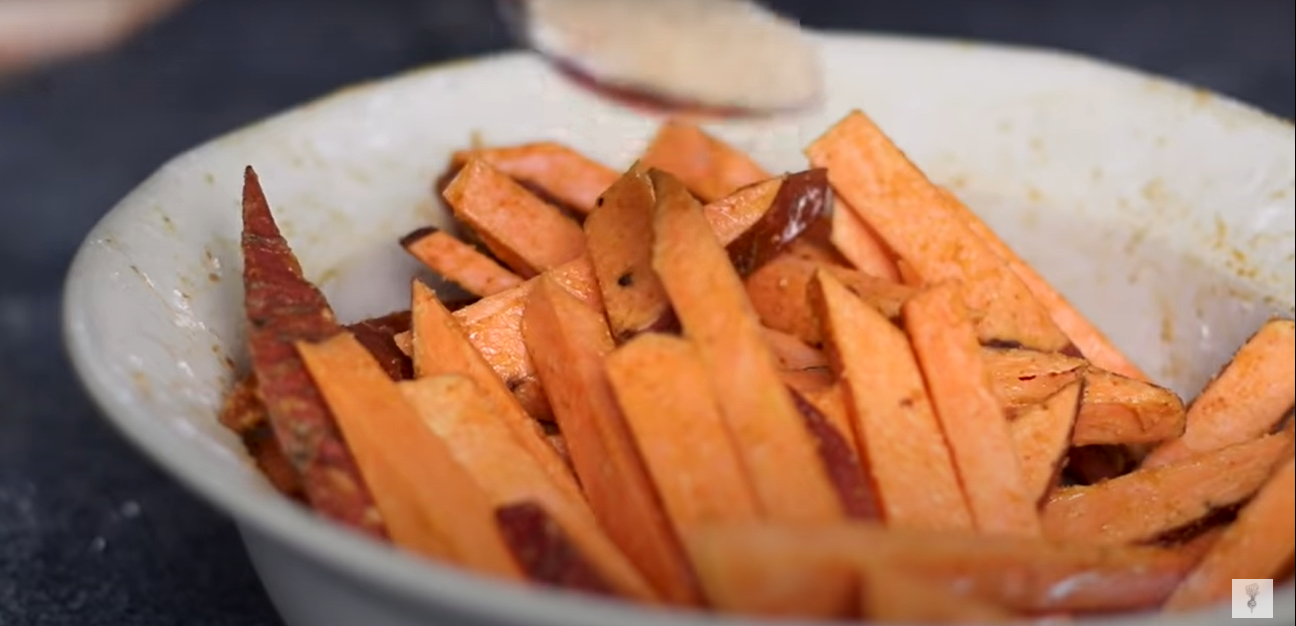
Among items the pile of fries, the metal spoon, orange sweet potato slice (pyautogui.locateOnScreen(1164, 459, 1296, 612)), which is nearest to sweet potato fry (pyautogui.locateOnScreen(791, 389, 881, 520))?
the pile of fries

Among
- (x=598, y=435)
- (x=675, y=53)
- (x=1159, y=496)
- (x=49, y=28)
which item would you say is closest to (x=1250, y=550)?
(x=1159, y=496)

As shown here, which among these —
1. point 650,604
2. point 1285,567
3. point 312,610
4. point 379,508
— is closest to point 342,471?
point 379,508

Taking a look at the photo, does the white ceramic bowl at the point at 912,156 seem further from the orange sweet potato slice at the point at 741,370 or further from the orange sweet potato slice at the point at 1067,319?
the orange sweet potato slice at the point at 741,370

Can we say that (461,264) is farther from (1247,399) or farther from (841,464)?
(1247,399)

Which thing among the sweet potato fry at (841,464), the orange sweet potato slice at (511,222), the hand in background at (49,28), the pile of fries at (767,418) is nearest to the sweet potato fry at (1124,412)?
the pile of fries at (767,418)

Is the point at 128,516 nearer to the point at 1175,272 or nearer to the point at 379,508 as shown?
the point at 379,508

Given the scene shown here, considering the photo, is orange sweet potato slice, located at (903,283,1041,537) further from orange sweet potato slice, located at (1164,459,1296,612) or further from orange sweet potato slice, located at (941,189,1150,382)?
orange sweet potato slice, located at (941,189,1150,382)
